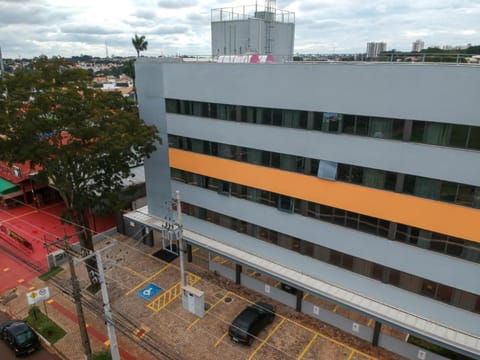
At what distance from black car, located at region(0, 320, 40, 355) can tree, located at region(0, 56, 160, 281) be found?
7.13 m

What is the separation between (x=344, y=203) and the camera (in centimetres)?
2039

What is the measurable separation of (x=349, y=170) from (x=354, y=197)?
1.58m

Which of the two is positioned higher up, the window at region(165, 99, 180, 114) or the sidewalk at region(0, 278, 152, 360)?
the window at region(165, 99, 180, 114)

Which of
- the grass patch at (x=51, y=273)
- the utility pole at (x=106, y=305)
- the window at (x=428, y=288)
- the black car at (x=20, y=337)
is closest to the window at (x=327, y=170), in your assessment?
the window at (x=428, y=288)

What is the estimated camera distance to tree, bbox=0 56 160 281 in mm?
21623

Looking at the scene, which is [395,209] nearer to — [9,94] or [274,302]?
[274,302]

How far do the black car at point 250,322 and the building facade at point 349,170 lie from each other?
262 centimetres

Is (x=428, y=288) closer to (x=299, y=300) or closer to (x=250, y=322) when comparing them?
(x=299, y=300)

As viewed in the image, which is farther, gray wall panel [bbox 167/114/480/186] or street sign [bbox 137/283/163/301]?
street sign [bbox 137/283/163/301]

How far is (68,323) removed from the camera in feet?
79.7

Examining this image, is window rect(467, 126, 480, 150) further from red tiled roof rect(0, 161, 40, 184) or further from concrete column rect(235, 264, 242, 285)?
red tiled roof rect(0, 161, 40, 184)

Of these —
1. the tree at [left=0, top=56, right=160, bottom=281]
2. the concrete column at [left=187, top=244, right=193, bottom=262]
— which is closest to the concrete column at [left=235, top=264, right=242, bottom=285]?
the concrete column at [left=187, top=244, right=193, bottom=262]

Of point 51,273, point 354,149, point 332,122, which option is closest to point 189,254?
point 51,273

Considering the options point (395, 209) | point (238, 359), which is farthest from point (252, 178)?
point (238, 359)
